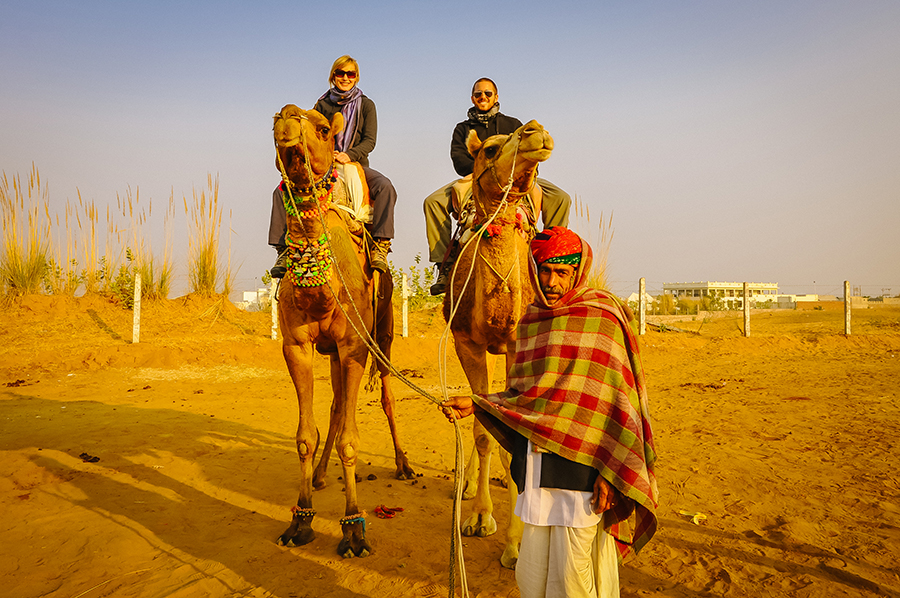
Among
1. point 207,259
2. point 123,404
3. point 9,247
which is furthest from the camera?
point 207,259

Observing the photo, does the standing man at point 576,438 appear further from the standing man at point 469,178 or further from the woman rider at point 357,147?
the standing man at point 469,178

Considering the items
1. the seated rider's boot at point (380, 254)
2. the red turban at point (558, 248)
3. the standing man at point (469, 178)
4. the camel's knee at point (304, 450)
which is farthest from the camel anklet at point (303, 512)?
the red turban at point (558, 248)

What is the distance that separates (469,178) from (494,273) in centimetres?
177

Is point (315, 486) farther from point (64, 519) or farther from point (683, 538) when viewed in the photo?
point (683, 538)

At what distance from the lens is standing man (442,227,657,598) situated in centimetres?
268

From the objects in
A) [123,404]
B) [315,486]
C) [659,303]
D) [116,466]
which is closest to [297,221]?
[315,486]

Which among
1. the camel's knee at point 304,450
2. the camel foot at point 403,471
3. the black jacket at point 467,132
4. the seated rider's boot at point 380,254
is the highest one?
the black jacket at point 467,132

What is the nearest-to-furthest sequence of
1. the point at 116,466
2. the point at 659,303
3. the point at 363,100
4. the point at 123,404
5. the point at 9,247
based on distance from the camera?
the point at 363,100
the point at 116,466
the point at 123,404
the point at 9,247
the point at 659,303

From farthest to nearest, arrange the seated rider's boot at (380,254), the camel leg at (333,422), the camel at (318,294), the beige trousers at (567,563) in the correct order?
1. the camel leg at (333,422)
2. the seated rider's boot at (380,254)
3. the camel at (318,294)
4. the beige trousers at (567,563)

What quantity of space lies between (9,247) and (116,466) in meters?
12.5

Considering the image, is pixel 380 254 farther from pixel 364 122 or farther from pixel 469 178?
pixel 364 122

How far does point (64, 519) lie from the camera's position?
498 centimetres

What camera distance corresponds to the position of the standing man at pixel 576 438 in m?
2.68

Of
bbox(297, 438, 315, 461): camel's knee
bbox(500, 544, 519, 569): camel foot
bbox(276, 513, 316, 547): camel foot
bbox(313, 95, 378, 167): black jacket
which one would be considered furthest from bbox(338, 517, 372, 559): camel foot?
bbox(313, 95, 378, 167): black jacket
